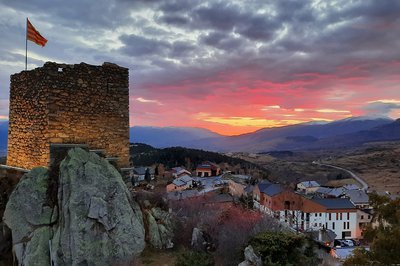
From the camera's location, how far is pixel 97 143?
1461 cm

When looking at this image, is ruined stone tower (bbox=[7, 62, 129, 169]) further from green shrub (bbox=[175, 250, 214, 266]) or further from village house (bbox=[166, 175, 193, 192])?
village house (bbox=[166, 175, 193, 192])

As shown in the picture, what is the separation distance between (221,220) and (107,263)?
8.52 metres

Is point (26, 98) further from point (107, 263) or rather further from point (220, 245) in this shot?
point (220, 245)

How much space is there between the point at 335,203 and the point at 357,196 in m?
14.0

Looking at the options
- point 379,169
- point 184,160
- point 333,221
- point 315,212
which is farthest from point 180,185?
point 379,169

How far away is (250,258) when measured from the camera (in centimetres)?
1140

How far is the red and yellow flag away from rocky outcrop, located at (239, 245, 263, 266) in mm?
11797

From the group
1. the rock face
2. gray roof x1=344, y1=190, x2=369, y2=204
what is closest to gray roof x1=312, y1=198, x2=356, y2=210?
gray roof x1=344, y1=190, x2=369, y2=204

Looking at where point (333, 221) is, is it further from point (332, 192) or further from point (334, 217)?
point (332, 192)

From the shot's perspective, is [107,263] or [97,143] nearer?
[107,263]

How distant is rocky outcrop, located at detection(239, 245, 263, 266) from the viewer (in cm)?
1125

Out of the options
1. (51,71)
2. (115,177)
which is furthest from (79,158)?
(51,71)

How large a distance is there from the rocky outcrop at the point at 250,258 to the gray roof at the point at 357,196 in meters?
67.8

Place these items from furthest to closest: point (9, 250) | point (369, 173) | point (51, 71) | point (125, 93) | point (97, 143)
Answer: point (369, 173), point (125, 93), point (97, 143), point (51, 71), point (9, 250)
